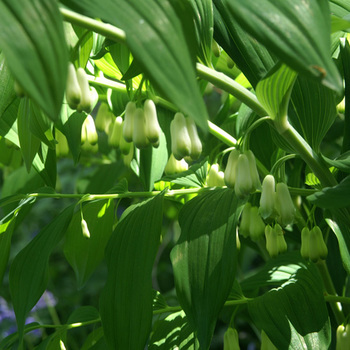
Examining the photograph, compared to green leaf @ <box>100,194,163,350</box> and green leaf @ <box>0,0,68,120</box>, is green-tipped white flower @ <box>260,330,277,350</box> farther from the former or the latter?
green leaf @ <box>0,0,68,120</box>

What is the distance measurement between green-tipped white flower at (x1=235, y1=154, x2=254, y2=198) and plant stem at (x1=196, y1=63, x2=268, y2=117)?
69 mm

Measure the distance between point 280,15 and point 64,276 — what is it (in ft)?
7.80

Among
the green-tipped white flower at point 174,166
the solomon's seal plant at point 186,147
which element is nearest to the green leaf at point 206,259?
the solomon's seal plant at point 186,147

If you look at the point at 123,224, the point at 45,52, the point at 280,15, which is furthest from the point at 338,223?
the point at 45,52

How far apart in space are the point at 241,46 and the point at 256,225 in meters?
0.33

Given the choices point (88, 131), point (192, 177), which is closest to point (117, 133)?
point (88, 131)

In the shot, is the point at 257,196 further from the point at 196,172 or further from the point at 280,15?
the point at 280,15

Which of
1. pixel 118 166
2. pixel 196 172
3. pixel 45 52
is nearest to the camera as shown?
pixel 45 52

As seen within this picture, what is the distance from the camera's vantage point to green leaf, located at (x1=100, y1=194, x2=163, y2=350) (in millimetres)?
825

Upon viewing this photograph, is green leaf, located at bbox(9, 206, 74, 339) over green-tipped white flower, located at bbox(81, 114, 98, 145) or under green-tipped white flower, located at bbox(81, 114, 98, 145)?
under

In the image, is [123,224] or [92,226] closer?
[123,224]

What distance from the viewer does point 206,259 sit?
792mm

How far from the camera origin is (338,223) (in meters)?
0.94

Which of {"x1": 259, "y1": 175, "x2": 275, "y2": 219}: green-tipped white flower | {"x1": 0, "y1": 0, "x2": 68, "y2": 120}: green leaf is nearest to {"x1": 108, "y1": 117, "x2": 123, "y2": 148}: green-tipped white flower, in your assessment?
{"x1": 259, "y1": 175, "x2": 275, "y2": 219}: green-tipped white flower
